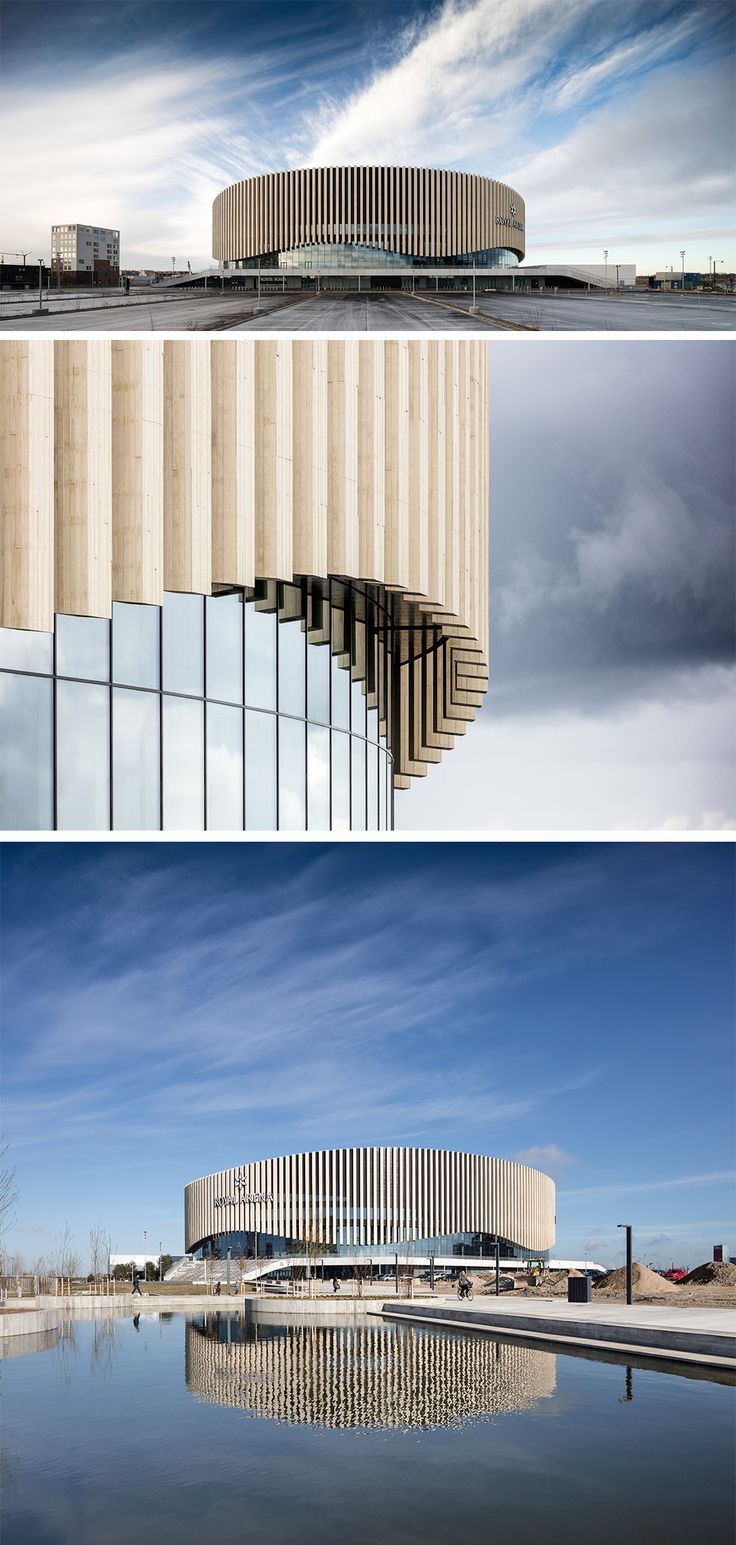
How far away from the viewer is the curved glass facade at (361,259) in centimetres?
3167

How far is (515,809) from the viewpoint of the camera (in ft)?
323

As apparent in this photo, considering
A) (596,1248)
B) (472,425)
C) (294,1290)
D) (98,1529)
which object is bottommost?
(596,1248)

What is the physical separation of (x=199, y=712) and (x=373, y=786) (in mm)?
10115

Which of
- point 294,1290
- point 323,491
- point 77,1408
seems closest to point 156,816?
point 323,491

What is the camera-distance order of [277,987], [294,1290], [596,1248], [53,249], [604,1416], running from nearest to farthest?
1. [604,1416]
2. [53,249]
3. [294,1290]
4. [277,987]
5. [596,1248]

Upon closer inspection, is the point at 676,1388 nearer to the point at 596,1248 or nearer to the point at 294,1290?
the point at 294,1290

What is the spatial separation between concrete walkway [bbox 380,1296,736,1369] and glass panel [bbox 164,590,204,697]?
12469 millimetres

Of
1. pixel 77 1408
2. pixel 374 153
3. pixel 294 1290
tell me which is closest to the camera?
pixel 77 1408

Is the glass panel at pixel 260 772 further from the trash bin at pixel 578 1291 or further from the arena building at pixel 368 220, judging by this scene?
the trash bin at pixel 578 1291

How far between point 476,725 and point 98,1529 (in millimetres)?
92774

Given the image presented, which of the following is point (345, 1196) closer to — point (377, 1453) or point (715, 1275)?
point (715, 1275)

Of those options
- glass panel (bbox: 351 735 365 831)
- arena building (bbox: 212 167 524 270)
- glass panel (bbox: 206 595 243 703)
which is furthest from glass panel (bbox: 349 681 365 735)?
arena building (bbox: 212 167 524 270)

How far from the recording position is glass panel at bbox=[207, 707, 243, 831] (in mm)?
22281

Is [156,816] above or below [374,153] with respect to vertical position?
below
